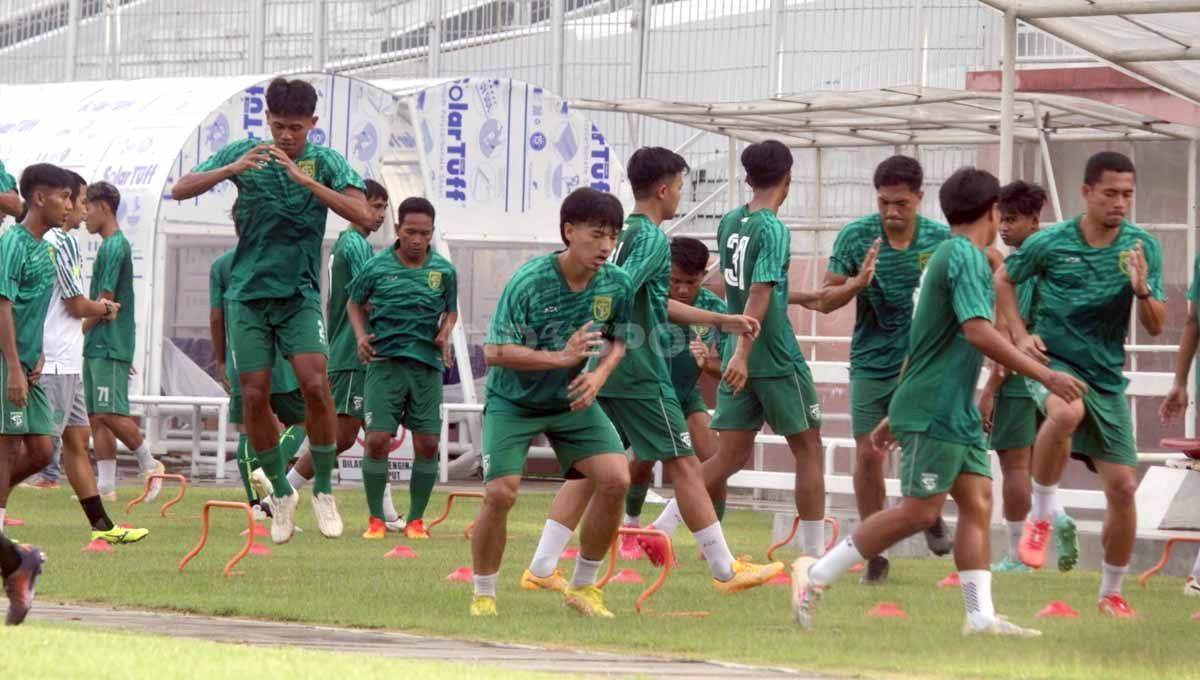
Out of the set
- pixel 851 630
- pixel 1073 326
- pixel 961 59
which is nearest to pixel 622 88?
pixel 961 59

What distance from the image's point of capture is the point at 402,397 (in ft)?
47.4

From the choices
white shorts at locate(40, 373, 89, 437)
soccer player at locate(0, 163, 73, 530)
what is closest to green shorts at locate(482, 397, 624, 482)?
soccer player at locate(0, 163, 73, 530)

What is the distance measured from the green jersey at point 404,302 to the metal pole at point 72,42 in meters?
14.1

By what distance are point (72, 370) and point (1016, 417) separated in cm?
587

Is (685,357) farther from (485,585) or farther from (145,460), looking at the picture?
(145,460)

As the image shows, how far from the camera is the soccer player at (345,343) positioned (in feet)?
50.4

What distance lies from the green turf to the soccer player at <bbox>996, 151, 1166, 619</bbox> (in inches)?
155

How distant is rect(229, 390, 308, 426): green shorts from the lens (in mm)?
14828

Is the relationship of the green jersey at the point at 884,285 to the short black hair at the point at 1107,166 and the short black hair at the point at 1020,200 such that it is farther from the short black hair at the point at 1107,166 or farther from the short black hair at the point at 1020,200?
the short black hair at the point at 1107,166

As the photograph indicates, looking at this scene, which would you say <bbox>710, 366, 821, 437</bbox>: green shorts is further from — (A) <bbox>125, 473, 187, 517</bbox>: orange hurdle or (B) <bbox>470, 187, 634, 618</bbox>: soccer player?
(A) <bbox>125, 473, 187, 517</bbox>: orange hurdle

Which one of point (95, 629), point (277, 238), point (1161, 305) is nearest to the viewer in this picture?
point (95, 629)

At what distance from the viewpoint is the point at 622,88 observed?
939 inches

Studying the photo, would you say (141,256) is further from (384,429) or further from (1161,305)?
(1161,305)

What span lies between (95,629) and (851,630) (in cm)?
297
